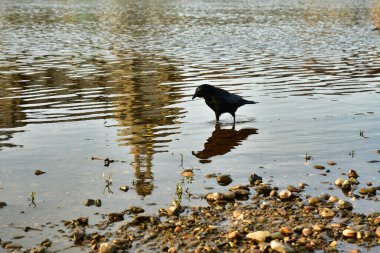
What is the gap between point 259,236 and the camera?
24.4 ft

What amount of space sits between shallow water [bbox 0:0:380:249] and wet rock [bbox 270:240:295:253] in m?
2.23

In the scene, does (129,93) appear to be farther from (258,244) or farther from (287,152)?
(258,244)

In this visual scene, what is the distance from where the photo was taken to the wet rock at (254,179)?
9991mm

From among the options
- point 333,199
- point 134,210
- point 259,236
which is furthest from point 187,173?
point 259,236

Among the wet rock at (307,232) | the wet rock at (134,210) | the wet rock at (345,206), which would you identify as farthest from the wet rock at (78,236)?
the wet rock at (345,206)

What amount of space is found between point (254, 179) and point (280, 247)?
3074 millimetres

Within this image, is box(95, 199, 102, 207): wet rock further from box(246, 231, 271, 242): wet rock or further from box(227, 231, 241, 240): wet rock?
box(246, 231, 271, 242): wet rock

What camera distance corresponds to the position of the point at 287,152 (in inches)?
486

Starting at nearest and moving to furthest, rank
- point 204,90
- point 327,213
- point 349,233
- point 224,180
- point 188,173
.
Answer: point 349,233 < point 327,213 < point 224,180 < point 188,173 < point 204,90

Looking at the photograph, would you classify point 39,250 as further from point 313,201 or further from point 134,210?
point 313,201

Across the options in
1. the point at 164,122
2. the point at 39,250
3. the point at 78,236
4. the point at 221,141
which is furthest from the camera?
the point at 164,122

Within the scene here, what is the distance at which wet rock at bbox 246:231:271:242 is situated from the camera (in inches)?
292

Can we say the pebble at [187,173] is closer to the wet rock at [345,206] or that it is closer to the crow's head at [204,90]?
the wet rock at [345,206]

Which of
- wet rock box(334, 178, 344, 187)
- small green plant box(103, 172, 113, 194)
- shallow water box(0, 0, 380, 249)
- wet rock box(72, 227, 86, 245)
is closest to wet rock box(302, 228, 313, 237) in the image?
shallow water box(0, 0, 380, 249)
